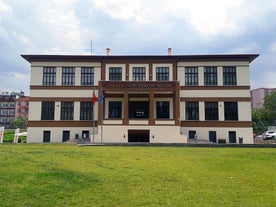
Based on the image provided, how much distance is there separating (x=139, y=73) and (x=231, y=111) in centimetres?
1175

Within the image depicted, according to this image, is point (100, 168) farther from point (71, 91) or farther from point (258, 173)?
point (71, 91)

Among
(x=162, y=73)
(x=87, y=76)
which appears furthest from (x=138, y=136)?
(x=87, y=76)

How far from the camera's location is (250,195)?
6.77 metres

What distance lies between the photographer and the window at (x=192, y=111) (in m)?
34.2

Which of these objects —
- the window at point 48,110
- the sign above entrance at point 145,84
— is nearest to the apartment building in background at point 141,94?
the window at point 48,110

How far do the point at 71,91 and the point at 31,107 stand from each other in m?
5.11

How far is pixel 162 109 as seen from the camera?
34.4m

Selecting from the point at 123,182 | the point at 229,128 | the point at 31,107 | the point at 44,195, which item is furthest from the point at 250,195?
the point at 31,107

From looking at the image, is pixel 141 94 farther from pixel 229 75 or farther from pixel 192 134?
pixel 229 75

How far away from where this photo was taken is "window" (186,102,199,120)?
3425 centimetres

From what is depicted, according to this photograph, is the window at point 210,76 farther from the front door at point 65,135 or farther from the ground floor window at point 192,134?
the front door at point 65,135

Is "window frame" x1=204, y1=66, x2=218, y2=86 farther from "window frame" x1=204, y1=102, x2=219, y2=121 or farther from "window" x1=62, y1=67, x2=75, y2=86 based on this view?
"window" x1=62, y1=67, x2=75, y2=86

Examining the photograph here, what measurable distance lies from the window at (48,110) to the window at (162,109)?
1246 centimetres

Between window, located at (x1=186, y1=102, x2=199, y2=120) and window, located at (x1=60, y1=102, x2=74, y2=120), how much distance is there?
13739 millimetres
